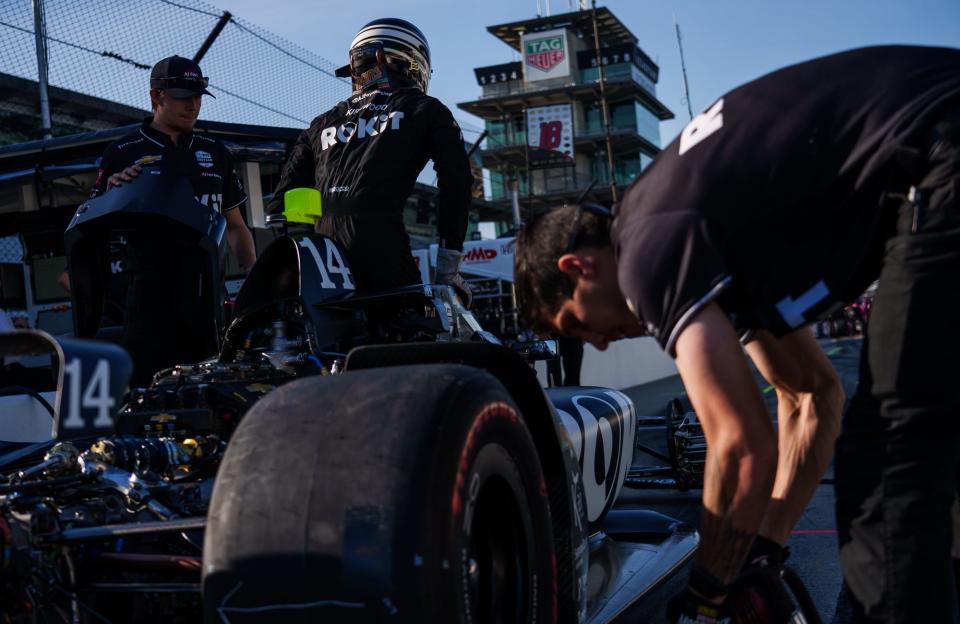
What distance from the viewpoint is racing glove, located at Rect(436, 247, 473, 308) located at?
3982mm

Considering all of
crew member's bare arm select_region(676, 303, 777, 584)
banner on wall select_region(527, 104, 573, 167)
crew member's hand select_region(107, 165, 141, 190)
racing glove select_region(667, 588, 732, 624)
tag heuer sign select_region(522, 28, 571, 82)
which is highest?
tag heuer sign select_region(522, 28, 571, 82)

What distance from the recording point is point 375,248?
12.5 ft

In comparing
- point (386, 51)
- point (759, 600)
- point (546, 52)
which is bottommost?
point (759, 600)

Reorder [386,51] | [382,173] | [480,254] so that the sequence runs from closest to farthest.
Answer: [382,173]
[386,51]
[480,254]

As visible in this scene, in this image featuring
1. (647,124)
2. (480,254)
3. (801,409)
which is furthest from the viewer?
(647,124)

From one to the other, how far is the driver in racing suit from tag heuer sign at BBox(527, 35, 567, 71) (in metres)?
60.8

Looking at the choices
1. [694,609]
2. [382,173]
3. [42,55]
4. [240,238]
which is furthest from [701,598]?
[42,55]

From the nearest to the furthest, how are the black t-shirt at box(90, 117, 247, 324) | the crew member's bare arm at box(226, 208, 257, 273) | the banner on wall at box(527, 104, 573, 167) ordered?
the black t-shirt at box(90, 117, 247, 324)
the crew member's bare arm at box(226, 208, 257, 273)
the banner on wall at box(527, 104, 573, 167)

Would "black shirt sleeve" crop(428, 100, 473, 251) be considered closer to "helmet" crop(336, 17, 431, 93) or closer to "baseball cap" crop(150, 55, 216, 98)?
"helmet" crop(336, 17, 431, 93)

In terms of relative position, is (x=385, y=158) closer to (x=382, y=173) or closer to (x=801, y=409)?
(x=382, y=173)

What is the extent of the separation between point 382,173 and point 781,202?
2.24 m

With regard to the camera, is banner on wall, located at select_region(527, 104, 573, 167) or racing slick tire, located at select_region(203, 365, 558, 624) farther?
banner on wall, located at select_region(527, 104, 573, 167)

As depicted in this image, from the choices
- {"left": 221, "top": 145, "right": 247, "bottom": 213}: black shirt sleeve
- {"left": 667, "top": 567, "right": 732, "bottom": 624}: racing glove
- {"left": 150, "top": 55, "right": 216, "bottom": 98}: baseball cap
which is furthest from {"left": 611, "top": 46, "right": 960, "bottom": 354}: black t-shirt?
{"left": 221, "top": 145, "right": 247, "bottom": 213}: black shirt sleeve

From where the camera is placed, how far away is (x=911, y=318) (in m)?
1.90
